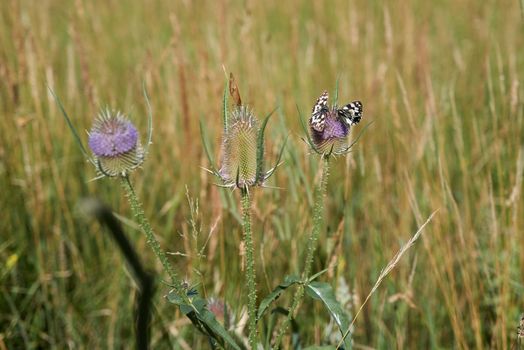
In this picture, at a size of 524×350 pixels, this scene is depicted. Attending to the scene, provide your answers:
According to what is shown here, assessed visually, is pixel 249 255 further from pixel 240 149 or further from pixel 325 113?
pixel 325 113

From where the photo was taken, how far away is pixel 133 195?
1231 mm

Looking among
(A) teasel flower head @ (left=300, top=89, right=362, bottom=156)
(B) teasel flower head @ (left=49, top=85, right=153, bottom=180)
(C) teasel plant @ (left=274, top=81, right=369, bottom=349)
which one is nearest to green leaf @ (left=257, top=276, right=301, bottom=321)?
(C) teasel plant @ (left=274, top=81, right=369, bottom=349)

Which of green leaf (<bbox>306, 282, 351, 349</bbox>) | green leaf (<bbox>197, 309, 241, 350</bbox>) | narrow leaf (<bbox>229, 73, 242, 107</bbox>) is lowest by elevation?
green leaf (<bbox>197, 309, 241, 350</bbox>)

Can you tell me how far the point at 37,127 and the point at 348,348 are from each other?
183cm

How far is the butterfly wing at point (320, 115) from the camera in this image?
131cm

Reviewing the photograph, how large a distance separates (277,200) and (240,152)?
2.66ft

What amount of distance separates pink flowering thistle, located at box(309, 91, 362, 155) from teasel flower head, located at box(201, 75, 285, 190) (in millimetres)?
122

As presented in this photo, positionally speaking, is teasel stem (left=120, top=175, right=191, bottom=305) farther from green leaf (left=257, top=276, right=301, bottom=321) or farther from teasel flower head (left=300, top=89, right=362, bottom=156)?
teasel flower head (left=300, top=89, right=362, bottom=156)

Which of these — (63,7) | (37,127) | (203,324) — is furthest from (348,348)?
(63,7)

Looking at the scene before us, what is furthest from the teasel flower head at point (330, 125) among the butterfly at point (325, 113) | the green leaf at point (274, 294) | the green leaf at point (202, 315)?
the green leaf at point (202, 315)

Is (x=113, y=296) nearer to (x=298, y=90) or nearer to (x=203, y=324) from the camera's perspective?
(x=203, y=324)

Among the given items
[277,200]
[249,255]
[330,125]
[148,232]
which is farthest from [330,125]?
[277,200]

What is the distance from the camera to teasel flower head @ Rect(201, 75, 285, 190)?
4.16 feet

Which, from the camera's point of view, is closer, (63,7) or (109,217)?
(109,217)
